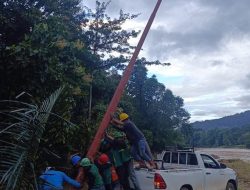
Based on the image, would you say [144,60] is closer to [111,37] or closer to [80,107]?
[111,37]

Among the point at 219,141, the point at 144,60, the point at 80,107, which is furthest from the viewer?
the point at 219,141

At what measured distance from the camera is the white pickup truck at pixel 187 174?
8797mm

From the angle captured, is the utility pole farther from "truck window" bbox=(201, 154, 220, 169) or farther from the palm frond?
the palm frond

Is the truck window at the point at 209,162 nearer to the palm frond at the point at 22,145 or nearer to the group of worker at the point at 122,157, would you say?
the group of worker at the point at 122,157

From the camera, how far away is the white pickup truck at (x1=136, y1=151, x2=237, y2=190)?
8.80 metres

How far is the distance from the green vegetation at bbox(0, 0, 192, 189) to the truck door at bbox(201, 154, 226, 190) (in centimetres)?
376

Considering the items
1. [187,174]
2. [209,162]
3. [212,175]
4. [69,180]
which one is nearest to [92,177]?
[69,180]

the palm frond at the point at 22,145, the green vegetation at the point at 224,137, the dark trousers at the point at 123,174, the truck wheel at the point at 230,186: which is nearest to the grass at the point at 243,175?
the truck wheel at the point at 230,186

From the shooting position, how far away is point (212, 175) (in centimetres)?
1074

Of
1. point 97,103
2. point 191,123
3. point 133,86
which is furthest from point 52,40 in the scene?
point 191,123

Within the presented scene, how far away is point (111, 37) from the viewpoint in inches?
905

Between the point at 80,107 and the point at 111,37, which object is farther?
the point at 111,37

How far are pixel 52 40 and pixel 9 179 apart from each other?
26.6 ft

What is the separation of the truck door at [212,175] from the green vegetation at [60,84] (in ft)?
12.4
